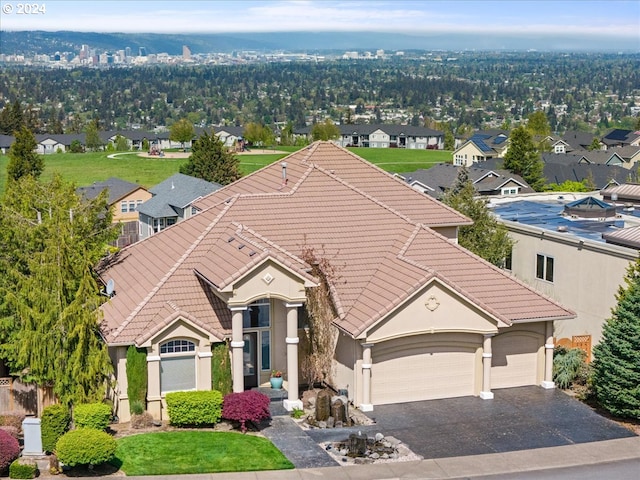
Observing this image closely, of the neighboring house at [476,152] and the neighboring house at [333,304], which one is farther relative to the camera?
the neighboring house at [476,152]

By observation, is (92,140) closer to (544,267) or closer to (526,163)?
(526,163)

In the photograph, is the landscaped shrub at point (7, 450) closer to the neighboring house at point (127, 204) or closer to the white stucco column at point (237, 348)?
the white stucco column at point (237, 348)

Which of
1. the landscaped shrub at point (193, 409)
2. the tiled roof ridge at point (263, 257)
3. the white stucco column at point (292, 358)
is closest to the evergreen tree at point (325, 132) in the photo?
the tiled roof ridge at point (263, 257)

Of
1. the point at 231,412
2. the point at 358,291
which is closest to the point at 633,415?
the point at 358,291

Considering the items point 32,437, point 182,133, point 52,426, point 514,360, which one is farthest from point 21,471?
point 182,133

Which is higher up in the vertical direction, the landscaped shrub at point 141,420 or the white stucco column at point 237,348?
the white stucco column at point 237,348

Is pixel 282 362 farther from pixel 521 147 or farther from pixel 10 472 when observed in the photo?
pixel 521 147
